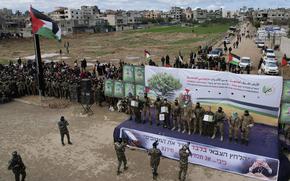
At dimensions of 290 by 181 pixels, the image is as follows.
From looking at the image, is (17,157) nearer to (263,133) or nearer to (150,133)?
(150,133)

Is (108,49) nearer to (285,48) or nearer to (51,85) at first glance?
(285,48)

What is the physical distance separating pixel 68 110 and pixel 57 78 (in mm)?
3573

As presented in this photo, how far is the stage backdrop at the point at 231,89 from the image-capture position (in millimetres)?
12141

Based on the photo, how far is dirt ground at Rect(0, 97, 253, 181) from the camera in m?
10.7

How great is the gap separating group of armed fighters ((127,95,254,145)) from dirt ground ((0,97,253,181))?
161 centimetres

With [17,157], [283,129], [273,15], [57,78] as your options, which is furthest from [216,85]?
[273,15]

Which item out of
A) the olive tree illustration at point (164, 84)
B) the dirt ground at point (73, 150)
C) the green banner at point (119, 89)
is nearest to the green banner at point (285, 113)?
the dirt ground at point (73, 150)

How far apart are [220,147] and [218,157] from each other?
0.39m

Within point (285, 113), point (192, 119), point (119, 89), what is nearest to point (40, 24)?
point (119, 89)

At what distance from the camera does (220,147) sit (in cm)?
1073

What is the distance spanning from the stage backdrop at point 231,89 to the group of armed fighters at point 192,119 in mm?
625

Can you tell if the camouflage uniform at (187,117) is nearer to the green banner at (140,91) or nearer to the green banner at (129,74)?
the green banner at (140,91)

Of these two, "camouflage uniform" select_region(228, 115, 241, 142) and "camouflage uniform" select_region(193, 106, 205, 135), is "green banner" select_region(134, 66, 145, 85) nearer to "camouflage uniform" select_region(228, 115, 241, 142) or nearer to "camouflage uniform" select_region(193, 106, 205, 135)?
"camouflage uniform" select_region(193, 106, 205, 135)

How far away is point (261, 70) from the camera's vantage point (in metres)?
27.8
